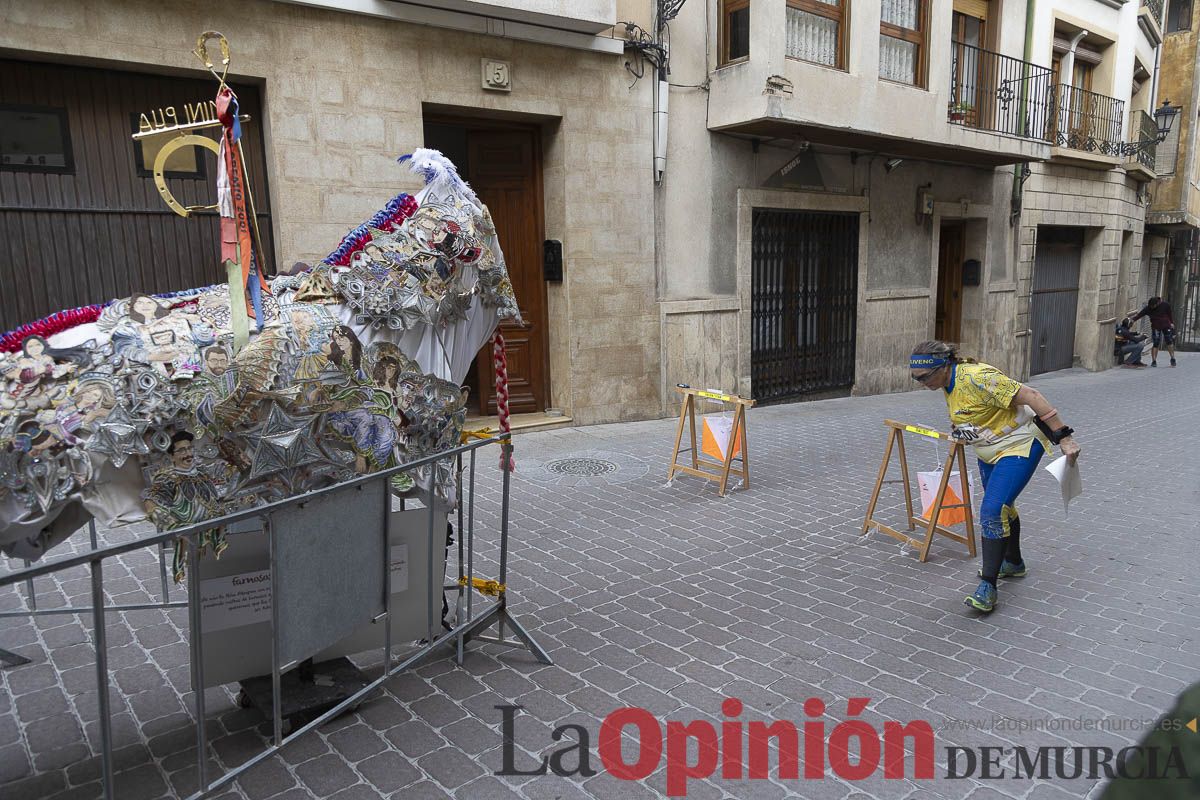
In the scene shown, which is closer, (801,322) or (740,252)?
(740,252)

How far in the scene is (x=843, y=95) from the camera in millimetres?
10469

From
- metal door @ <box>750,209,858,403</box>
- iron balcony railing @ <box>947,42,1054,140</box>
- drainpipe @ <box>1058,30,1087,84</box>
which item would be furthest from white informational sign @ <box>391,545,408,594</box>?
drainpipe @ <box>1058,30,1087,84</box>

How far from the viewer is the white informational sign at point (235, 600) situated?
3.08 m

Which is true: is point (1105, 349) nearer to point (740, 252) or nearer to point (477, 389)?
point (740, 252)

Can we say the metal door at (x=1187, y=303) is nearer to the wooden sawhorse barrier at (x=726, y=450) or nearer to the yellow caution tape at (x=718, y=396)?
the wooden sawhorse barrier at (x=726, y=450)

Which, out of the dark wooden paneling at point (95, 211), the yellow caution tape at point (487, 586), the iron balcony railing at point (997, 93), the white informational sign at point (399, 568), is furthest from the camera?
the iron balcony railing at point (997, 93)

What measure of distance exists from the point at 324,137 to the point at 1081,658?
745 cm

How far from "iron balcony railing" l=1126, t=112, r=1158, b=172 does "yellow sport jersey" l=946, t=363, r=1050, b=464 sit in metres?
17.2

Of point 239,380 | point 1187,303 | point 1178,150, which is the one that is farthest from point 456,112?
point 1187,303

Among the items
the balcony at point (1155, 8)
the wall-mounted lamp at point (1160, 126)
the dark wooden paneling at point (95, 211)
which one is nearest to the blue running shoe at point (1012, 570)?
the dark wooden paneling at point (95, 211)

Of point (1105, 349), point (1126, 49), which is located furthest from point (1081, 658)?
point (1126, 49)

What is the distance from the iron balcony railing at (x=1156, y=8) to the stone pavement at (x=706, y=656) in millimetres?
16966

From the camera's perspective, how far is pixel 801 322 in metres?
12.1

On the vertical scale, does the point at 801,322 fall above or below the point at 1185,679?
above
